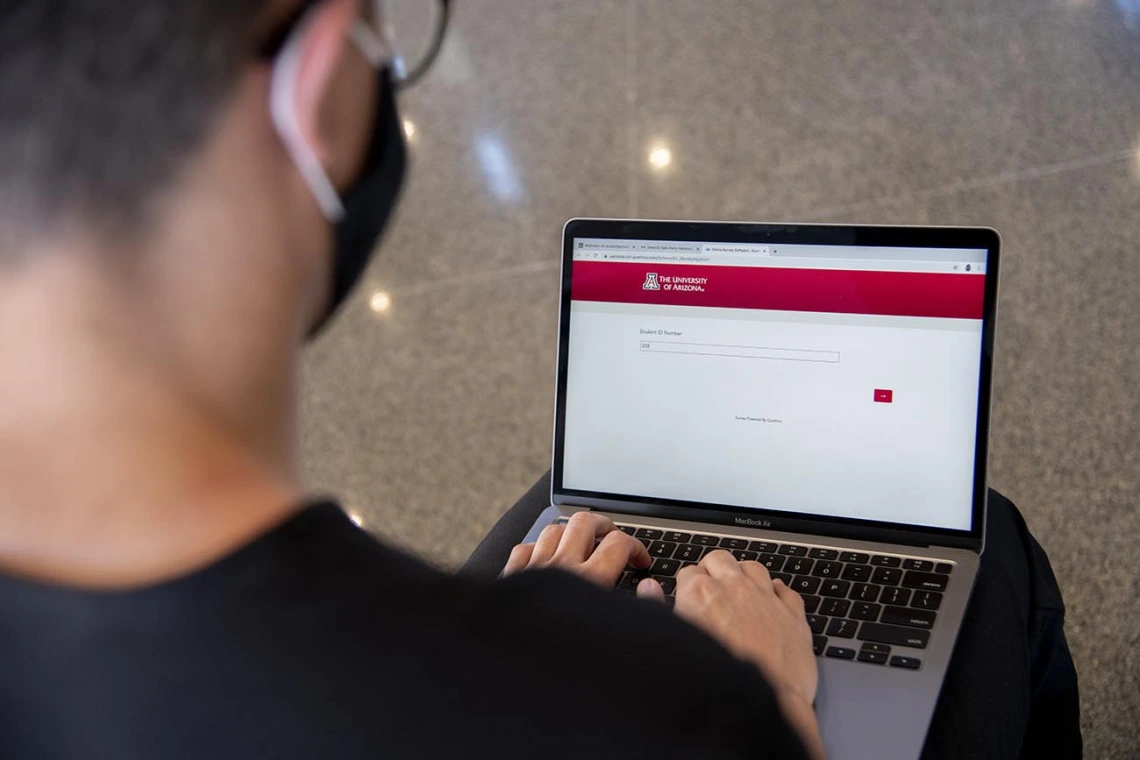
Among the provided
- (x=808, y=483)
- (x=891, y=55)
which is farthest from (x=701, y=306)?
(x=891, y=55)

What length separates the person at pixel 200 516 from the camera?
1.51 feet

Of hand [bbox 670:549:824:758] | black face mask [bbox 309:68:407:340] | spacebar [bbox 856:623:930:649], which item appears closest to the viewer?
black face mask [bbox 309:68:407:340]

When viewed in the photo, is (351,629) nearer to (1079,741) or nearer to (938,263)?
(938,263)

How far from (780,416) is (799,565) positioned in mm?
140

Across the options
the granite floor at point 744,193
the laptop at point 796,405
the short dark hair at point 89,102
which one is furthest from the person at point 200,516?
the granite floor at point 744,193

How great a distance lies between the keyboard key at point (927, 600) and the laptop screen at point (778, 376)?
0.29ft

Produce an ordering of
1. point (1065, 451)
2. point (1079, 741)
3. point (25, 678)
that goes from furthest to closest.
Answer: point (1065, 451), point (1079, 741), point (25, 678)

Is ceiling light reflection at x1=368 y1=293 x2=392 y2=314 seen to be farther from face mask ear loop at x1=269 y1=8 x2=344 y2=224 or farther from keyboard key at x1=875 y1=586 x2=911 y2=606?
face mask ear loop at x1=269 y1=8 x2=344 y2=224

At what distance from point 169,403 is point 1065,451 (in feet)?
4.60

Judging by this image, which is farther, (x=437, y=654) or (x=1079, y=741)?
(x=1079, y=741)

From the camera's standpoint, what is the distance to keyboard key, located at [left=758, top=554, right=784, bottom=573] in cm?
101

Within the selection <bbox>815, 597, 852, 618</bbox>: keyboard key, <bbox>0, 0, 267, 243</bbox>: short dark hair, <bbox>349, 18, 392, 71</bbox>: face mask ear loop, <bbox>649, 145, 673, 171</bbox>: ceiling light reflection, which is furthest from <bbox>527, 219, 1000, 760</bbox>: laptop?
<bbox>649, 145, 673, 171</bbox>: ceiling light reflection

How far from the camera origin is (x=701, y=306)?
107 centimetres

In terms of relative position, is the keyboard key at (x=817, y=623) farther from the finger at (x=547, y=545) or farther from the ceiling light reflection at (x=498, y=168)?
the ceiling light reflection at (x=498, y=168)
